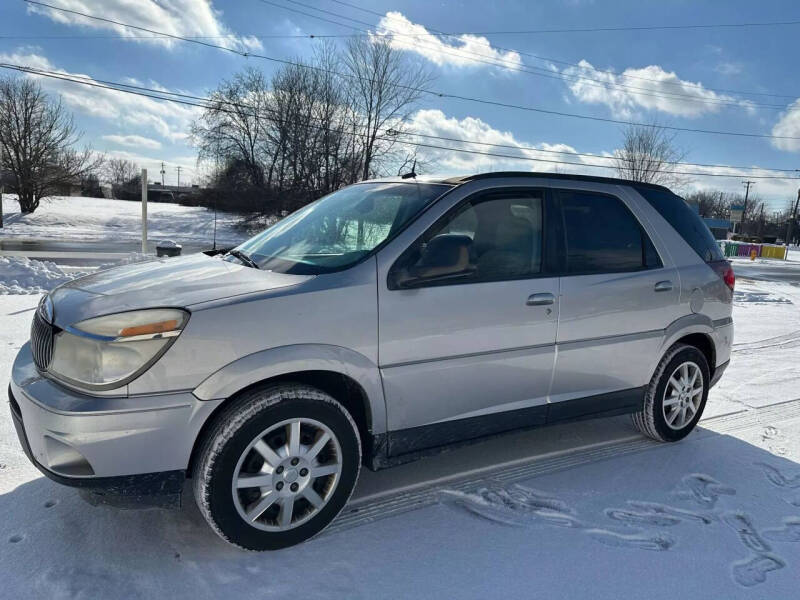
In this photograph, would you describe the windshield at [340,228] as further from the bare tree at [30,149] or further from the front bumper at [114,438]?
the bare tree at [30,149]

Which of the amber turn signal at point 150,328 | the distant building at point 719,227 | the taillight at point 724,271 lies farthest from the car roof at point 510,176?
the distant building at point 719,227

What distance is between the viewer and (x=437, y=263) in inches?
113

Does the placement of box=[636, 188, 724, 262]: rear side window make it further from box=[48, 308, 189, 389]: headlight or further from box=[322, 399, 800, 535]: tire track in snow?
box=[48, 308, 189, 389]: headlight

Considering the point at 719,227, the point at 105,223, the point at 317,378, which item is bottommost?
the point at 317,378

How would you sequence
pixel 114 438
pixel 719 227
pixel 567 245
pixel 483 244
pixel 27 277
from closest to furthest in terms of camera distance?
pixel 114 438 < pixel 483 244 < pixel 567 245 < pixel 27 277 < pixel 719 227

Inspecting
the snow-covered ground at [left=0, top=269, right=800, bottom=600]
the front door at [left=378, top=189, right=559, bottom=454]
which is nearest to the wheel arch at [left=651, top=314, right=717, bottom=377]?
the snow-covered ground at [left=0, top=269, right=800, bottom=600]

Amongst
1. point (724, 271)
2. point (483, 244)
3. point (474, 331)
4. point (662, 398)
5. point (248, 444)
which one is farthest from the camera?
point (724, 271)

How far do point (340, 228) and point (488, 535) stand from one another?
1892mm

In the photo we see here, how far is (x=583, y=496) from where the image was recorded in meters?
3.29

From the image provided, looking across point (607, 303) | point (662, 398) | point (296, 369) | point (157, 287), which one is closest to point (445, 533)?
point (296, 369)

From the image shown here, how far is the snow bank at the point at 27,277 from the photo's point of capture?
28.7 feet

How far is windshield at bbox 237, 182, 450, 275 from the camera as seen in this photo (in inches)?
116

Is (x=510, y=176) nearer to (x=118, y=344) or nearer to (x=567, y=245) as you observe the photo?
(x=567, y=245)

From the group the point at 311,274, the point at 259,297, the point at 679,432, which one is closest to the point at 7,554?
the point at 259,297
